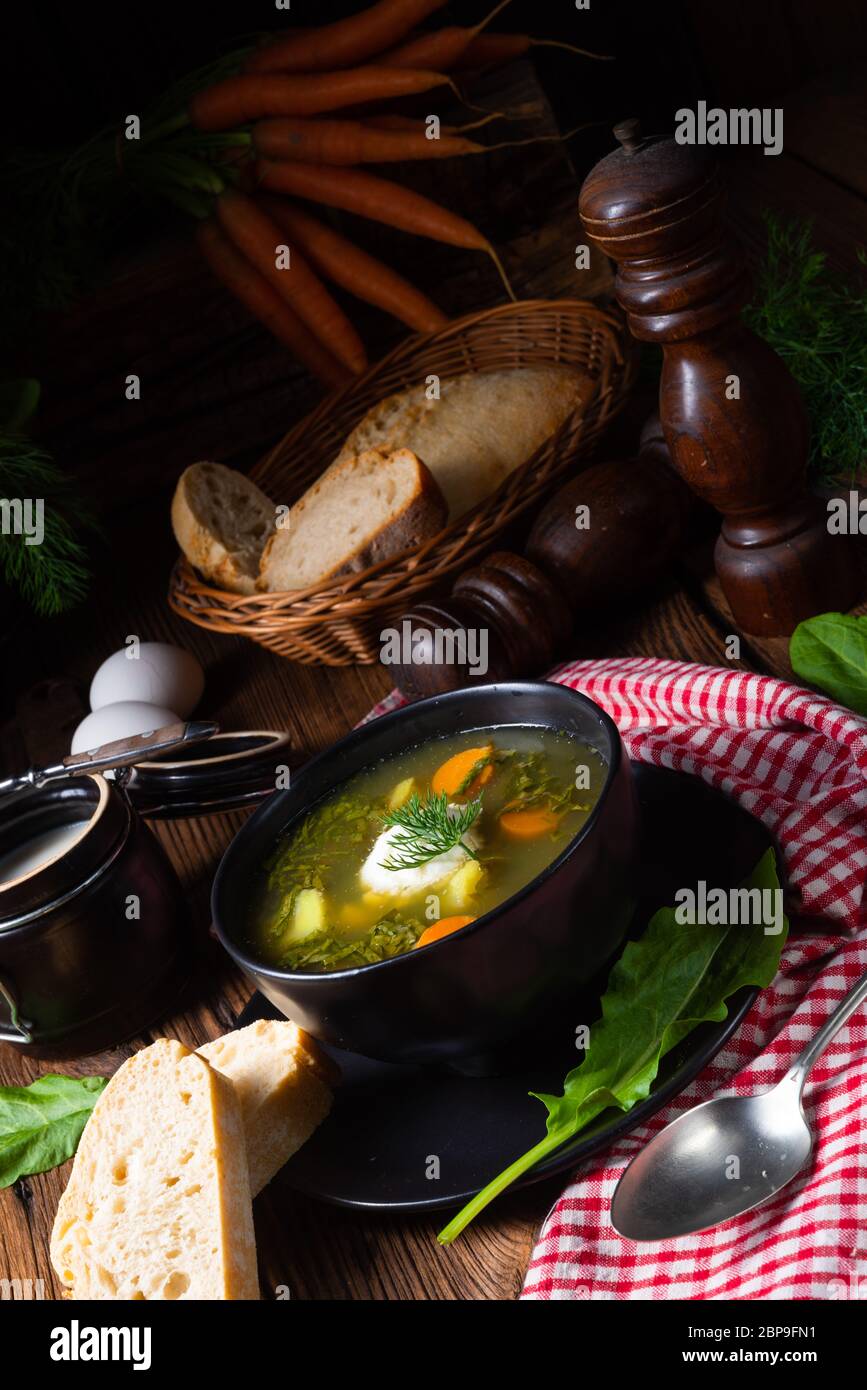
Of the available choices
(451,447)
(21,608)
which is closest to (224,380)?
(21,608)

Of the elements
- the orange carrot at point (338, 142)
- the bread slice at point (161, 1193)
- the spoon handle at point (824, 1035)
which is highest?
the orange carrot at point (338, 142)

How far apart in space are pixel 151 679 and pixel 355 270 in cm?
103

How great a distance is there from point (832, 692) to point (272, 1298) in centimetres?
84

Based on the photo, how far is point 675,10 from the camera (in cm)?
331

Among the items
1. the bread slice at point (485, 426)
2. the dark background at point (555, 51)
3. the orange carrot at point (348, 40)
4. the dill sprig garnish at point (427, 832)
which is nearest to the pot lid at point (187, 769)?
the dill sprig garnish at point (427, 832)

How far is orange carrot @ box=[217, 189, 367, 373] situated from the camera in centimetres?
256

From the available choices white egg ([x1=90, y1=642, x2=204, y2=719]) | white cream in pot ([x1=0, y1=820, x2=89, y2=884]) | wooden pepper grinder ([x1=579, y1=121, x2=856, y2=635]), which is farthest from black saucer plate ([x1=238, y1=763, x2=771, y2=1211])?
white egg ([x1=90, y1=642, x2=204, y2=719])

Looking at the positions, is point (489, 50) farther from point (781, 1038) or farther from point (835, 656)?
point (781, 1038)

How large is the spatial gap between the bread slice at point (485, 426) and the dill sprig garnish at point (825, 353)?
310 mm

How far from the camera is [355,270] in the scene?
8.58 feet

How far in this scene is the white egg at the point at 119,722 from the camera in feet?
6.31

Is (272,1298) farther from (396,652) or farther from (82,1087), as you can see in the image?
(396,652)

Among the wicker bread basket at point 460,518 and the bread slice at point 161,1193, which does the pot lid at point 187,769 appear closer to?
the wicker bread basket at point 460,518

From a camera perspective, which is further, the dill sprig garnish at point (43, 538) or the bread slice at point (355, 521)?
the dill sprig garnish at point (43, 538)
